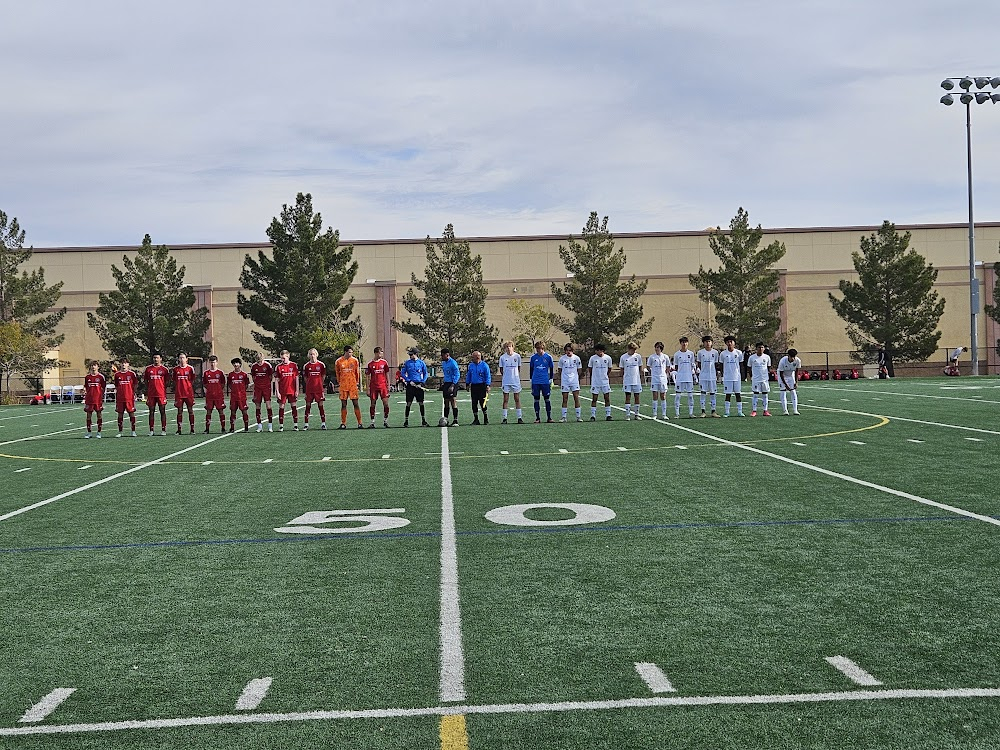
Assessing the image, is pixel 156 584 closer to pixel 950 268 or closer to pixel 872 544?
pixel 872 544

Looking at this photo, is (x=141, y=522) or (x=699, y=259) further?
(x=699, y=259)

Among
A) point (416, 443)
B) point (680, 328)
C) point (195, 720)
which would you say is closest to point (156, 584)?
point (195, 720)

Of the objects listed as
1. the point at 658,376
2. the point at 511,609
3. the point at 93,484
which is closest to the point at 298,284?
the point at 658,376

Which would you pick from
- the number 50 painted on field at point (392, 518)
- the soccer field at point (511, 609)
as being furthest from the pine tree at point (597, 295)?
the number 50 painted on field at point (392, 518)

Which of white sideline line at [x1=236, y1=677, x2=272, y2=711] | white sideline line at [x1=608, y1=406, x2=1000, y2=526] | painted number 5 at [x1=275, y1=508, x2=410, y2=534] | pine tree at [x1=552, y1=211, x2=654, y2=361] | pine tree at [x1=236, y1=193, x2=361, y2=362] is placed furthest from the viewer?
pine tree at [x1=552, y1=211, x2=654, y2=361]

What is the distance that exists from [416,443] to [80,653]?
45.5 ft

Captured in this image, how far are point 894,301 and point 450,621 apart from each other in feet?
203

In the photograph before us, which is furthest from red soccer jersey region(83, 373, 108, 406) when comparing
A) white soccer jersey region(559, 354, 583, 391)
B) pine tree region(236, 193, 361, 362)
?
pine tree region(236, 193, 361, 362)

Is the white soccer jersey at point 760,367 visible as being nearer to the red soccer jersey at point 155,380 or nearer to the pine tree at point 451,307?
the red soccer jersey at point 155,380

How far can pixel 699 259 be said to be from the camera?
70.1 m

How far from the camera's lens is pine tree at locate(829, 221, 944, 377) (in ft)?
207

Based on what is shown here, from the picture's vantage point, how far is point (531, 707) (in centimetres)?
473

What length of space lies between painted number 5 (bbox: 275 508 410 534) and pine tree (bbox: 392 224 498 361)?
51723 millimetres

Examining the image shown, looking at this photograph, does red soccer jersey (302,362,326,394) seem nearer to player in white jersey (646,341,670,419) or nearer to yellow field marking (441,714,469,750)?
player in white jersey (646,341,670,419)
